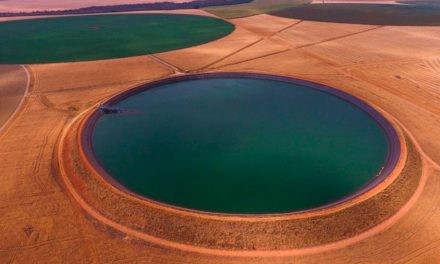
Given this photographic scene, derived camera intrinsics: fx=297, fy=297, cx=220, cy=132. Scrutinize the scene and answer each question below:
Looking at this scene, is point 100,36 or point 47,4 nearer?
point 100,36

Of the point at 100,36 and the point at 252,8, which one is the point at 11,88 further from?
the point at 252,8

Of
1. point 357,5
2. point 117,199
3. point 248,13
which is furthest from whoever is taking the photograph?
point 357,5

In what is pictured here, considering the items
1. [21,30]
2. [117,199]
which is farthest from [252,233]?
[21,30]

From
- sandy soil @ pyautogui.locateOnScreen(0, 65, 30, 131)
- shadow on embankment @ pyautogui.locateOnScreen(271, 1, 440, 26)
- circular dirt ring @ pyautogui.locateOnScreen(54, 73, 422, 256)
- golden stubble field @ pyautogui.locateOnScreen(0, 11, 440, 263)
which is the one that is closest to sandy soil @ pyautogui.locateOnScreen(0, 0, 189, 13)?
shadow on embankment @ pyautogui.locateOnScreen(271, 1, 440, 26)

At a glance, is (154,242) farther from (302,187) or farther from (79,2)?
(79,2)

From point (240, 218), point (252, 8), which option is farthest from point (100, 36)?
→ point (240, 218)

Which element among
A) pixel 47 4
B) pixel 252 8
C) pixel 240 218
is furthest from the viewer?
pixel 47 4
